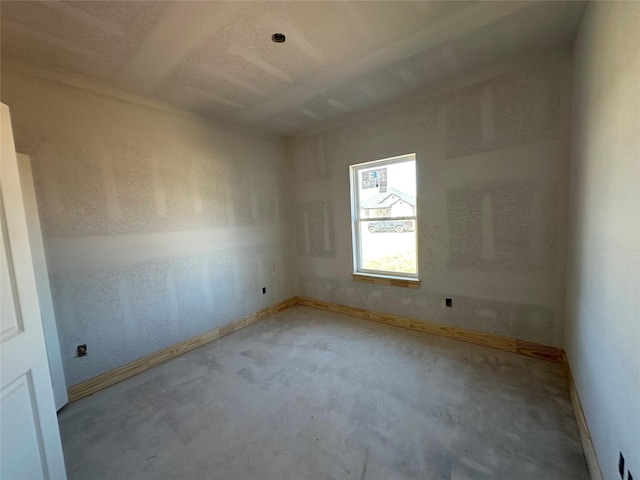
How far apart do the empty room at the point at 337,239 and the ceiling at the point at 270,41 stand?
2 centimetres

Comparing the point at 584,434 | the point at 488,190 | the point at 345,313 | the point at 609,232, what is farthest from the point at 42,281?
the point at 488,190

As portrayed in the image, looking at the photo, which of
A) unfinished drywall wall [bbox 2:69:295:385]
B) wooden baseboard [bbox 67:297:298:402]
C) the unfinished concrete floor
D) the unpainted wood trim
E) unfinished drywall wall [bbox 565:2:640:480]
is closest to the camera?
unfinished drywall wall [bbox 565:2:640:480]

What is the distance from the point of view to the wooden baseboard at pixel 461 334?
235cm

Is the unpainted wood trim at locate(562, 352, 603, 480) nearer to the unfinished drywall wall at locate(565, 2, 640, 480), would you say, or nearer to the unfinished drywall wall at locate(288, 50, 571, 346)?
the unfinished drywall wall at locate(565, 2, 640, 480)

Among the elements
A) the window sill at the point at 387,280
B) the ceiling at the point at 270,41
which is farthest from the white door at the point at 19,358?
the window sill at the point at 387,280

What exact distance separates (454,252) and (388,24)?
86.1 inches

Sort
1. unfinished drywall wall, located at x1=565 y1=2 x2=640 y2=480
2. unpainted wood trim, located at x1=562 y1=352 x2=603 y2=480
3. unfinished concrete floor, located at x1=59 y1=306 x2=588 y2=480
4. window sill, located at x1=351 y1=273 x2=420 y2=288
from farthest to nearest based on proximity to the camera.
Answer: window sill, located at x1=351 y1=273 x2=420 y2=288 → unfinished concrete floor, located at x1=59 y1=306 x2=588 y2=480 → unpainted wood trim, located at x1=562 y1=352 x2=603 y2=480 → unfinished drywall wall, located at x1=565 y1=2 x2=640 y2=480

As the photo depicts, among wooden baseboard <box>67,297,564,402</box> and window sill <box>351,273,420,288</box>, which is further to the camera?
window sill <box>351,273,420,288</box>

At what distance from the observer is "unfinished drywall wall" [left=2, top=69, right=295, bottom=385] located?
2072mm

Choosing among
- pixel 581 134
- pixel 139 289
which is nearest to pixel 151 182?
pixel 139 289

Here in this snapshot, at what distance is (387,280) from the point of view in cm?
328

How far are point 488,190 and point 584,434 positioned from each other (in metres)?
1.95

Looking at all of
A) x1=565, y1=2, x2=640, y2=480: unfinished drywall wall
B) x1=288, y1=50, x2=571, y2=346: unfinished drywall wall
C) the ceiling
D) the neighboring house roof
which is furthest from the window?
x1=565, y1=2, x2=640, y2=480: unfinished drywall wall

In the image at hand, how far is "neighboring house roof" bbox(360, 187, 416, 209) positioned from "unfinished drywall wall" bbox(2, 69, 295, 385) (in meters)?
1.63
